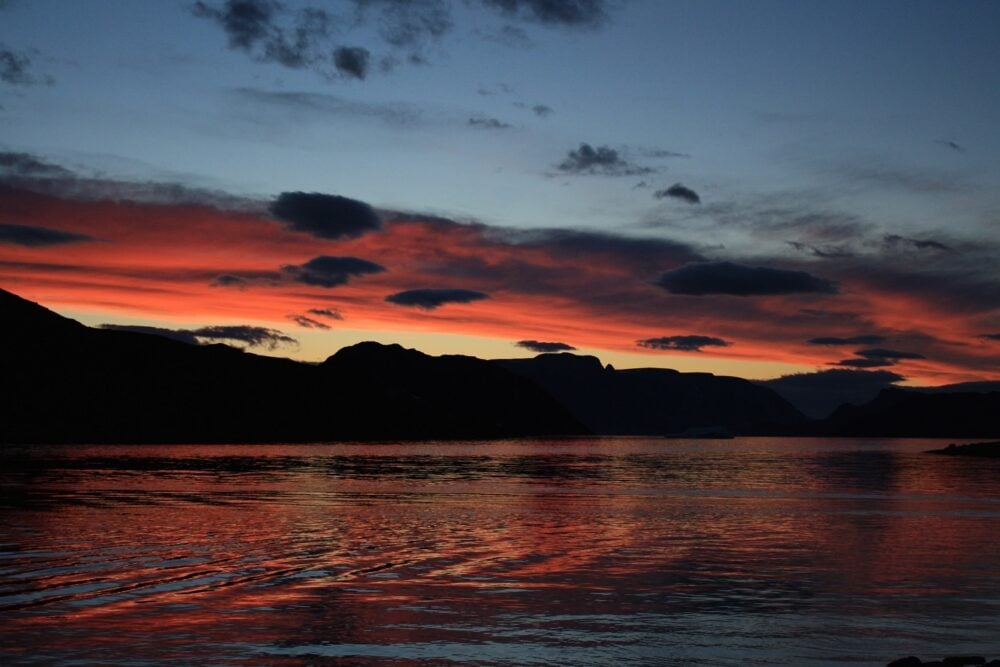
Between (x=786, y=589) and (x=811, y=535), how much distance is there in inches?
764

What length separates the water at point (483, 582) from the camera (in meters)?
22.4

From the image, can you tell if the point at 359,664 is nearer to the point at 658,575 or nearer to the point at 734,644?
the point at 734,644

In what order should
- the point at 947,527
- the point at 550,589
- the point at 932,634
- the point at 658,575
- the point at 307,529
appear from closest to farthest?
the point at 932,634
the point at 550,589
the point at 658,575
the point at 307,529
the point at 947,527

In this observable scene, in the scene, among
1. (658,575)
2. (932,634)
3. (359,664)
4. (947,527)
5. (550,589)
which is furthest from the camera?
(947,527)

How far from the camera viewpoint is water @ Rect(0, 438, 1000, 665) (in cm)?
2241

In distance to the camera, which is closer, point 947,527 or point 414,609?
point 414,609

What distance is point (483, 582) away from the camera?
3203 cm

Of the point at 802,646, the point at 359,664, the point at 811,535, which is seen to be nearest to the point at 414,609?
the point at 359,664

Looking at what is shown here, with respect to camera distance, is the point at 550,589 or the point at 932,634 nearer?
the point at 932,634

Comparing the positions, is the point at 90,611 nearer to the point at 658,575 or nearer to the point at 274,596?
the point at 274,596

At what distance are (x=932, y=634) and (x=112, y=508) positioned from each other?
48.2 metres

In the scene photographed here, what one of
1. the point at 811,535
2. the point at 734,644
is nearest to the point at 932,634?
the point at 734,644

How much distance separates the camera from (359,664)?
67.4ft

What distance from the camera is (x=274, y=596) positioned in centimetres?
2855
